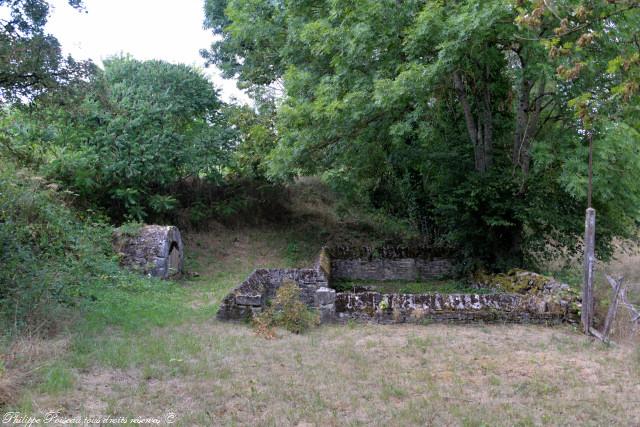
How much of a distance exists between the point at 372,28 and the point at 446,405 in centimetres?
846

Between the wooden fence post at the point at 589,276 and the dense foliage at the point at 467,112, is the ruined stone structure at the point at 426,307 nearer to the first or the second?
the wooden fence post at the point at 589,276

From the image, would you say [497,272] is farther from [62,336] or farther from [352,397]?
[62,336]

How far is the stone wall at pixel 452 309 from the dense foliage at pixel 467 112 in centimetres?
235

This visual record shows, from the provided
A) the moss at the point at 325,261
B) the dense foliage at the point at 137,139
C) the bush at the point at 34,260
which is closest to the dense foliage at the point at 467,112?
the moss at the point at 325,261

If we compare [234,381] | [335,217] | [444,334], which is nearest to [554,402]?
[444,334]

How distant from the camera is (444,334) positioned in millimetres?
8016

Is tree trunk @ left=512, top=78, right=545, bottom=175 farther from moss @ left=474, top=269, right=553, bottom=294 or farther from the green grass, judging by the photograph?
the green grass

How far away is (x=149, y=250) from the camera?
12766mm

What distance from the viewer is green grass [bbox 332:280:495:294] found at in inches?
496

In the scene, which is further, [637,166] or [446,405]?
[637,166]

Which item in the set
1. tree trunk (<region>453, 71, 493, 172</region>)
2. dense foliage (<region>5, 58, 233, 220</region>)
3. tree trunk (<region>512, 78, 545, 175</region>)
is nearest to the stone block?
tree trunk (<region>512, 78, 545, 175</region>)

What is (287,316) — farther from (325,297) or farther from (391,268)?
(391,268)

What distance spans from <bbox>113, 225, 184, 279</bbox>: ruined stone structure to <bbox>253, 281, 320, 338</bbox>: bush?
4.93 metres

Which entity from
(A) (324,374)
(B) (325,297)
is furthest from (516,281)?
(A) (324,374)
